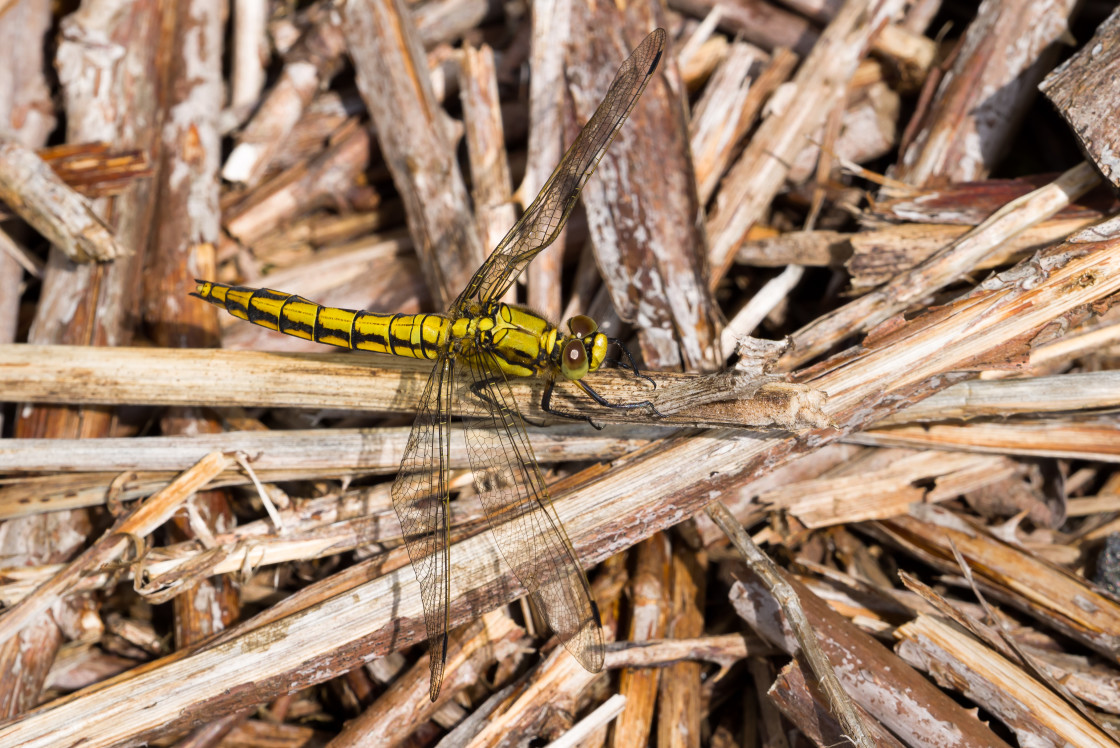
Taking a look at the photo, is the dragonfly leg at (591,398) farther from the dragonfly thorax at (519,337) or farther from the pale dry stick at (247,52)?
the pale dry stick at (247,52)

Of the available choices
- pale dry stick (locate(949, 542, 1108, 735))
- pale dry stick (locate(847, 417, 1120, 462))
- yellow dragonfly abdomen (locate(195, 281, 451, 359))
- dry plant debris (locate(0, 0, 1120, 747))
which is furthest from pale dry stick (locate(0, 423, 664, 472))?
pale dry stick (locate(949, 542, 1108, 735))

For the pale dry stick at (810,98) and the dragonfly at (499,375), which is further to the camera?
the pale dry stick at (810,98)

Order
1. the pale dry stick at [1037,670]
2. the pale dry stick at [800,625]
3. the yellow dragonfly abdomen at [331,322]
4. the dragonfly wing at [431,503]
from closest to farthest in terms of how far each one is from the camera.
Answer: the pale dry stick at [800,625] < the pale dry stick at [1037,670] < the dragonfly wing at [431,503] < the yellow dragonfly abdomen at [331,322]

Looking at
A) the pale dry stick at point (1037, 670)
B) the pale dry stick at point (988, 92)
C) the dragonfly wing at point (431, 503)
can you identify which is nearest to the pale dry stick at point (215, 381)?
the dragonfly wing at point (431, 503)

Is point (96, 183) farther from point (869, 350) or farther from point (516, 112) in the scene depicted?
point (869, 350)

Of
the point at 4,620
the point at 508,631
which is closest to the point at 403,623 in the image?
the point at 508,631

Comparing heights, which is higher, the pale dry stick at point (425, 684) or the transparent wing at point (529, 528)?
the transparent wing at point (529, 528)
